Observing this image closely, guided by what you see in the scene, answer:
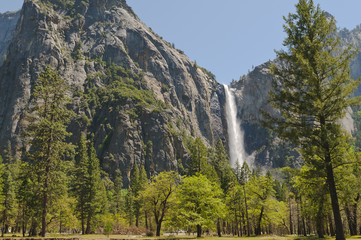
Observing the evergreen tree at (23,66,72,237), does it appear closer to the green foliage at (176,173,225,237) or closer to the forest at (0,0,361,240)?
the forest at (0,0,361,240)

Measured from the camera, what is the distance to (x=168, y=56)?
552ft

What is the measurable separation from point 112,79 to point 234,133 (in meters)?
81.2

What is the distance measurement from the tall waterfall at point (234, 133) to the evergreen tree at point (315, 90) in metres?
135

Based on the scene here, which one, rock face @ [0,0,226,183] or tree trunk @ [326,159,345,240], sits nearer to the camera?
tree trunk @ [326,159,345,240]

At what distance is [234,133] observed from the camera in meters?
166

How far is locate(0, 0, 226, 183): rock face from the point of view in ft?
359

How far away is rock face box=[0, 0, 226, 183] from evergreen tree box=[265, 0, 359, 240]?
89.4m

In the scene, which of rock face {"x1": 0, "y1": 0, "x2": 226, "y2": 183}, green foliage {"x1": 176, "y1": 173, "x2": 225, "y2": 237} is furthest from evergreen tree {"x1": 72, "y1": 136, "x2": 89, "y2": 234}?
rock face {"x1": 0, "y1": 0, "x2": 226, "y2": 183}

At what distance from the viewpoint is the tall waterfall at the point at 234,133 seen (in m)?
154


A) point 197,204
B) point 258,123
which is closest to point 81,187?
point 197,204

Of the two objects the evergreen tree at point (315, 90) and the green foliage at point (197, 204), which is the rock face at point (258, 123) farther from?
the evergreen tree at point (315, 90)

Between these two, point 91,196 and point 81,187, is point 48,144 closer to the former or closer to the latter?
point 81,187

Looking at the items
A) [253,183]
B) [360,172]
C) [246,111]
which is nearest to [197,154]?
[253,183]

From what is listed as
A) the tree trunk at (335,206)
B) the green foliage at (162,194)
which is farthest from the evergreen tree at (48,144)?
the tree trunk at (335,206)
